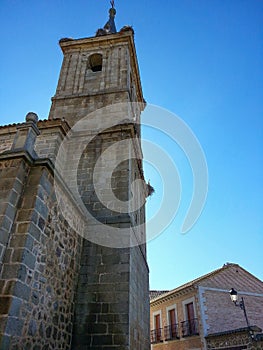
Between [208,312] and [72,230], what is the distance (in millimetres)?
11376

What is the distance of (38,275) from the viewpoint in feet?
13.4

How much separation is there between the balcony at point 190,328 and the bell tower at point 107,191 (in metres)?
7.65

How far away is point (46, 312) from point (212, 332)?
472 inches

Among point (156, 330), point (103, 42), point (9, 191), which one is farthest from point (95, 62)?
point (156, 330)

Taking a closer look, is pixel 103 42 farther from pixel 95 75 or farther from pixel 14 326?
pixel 14 326

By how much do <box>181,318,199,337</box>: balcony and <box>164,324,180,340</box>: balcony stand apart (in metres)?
0.72

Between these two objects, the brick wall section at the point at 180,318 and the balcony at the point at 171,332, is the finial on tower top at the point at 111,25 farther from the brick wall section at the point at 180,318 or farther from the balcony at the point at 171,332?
the balcony at the point at 171,332

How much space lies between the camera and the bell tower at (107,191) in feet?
17.3

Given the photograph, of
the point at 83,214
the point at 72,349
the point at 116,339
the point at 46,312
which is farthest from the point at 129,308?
the point at 83,214

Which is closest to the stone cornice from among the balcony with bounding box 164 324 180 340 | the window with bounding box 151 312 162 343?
the balcony with bounding box 164 324 180 340

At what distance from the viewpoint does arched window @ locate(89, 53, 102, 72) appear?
12262 millimetres

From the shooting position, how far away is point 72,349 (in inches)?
197

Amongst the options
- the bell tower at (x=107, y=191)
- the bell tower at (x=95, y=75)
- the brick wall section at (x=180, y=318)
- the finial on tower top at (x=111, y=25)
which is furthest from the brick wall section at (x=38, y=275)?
the finial on tower top at (x=111, y=25)

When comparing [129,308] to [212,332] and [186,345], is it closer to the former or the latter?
[212,332]
